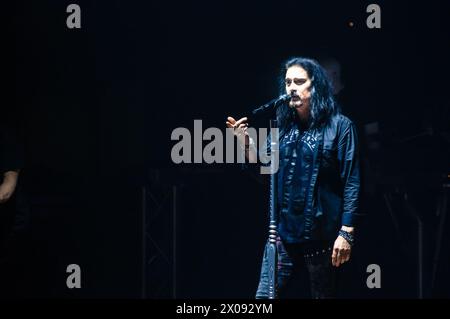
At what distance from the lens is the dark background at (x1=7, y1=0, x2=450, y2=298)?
4.59 metres

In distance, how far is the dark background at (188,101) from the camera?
15.1ft

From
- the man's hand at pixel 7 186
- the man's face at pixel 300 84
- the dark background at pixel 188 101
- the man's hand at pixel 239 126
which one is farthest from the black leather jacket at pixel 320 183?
the man's hand at pixel 7 186

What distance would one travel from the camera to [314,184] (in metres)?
3.03

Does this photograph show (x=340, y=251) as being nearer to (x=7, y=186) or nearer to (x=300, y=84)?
(x=300, y=84)

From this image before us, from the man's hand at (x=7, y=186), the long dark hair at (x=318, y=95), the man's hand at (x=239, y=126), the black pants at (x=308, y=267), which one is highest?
the long dark hair at (x=318, y=95)

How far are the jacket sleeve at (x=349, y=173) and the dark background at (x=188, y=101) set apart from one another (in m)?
1.59

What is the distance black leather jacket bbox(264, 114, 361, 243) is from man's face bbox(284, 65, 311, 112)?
14cm

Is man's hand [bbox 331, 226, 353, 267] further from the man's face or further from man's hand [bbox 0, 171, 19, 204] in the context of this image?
man's hand [bbox 0, 171, 19, 204]

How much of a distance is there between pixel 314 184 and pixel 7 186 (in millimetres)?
1912

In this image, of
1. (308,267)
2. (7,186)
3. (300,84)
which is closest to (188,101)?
(7,186)

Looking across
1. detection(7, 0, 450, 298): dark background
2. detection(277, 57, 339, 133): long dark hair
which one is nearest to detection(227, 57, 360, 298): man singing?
detection(277, 57, 339, 133): long dark hair

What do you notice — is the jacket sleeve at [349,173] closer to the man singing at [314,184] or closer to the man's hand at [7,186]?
the man singing at [314,184]

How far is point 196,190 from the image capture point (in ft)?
15.1

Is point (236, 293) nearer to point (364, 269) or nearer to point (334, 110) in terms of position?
point (364, 269)
